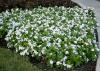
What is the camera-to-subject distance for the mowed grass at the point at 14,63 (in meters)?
6.18

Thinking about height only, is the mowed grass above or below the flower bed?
below

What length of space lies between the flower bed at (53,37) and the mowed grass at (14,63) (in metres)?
0.20

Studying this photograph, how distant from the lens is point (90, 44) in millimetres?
7039

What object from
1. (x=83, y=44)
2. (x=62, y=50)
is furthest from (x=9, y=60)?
(x=83, y=44)

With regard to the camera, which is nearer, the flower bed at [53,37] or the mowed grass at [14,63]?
the mowed grass at [14,63]

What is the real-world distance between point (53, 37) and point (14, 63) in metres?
1.24

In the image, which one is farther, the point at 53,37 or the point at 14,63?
the point at 53,37

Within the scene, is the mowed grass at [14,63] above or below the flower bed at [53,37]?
below

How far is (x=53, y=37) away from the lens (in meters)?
7.21

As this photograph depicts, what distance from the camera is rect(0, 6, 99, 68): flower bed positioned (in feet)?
21.3

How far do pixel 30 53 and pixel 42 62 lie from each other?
0.40 m

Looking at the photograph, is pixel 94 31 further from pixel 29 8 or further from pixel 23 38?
pixel 29 8

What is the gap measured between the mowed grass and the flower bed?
0.66 ft

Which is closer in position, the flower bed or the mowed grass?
the mowed grass
